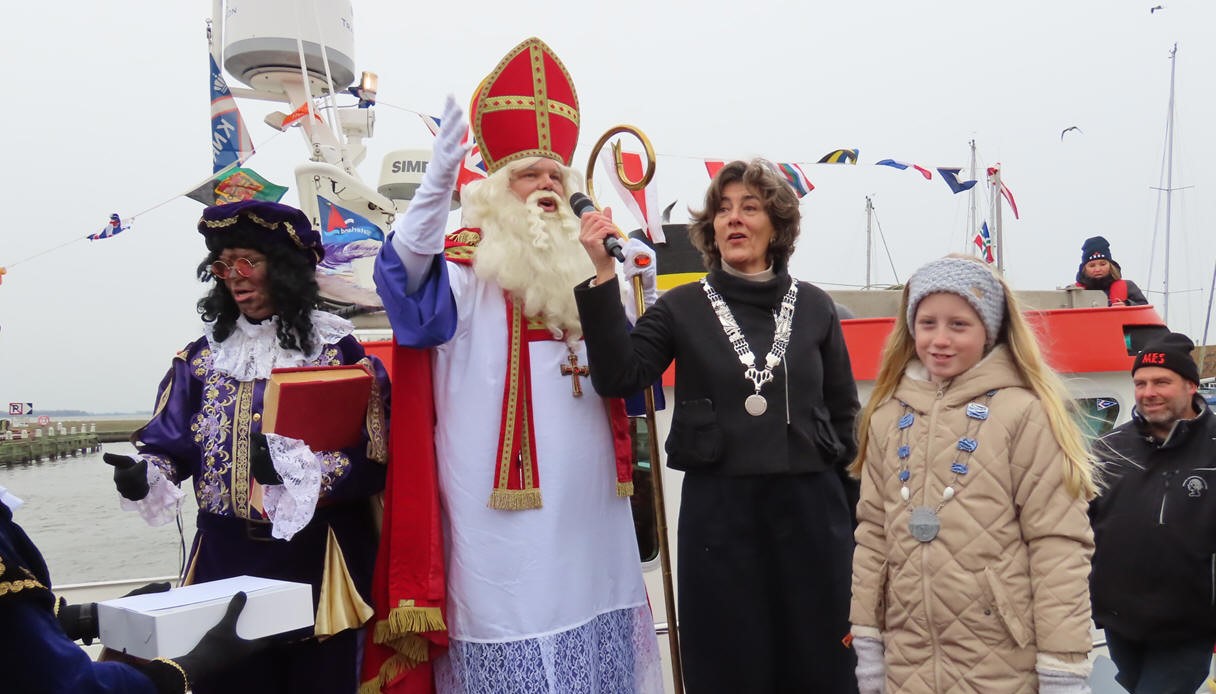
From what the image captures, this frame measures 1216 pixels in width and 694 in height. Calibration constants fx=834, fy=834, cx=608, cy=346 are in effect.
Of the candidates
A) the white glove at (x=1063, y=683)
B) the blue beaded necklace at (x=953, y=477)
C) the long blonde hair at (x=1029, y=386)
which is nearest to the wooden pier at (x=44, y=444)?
the long blonde hair at (x=1029, y=386)

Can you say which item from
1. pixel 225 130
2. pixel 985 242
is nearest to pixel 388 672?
pixel 225 130

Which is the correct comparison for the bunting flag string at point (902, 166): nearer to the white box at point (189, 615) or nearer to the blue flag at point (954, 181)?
the blue flag at point (954, 181)

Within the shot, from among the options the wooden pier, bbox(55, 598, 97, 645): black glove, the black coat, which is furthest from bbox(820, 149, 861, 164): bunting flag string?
the wooden pier

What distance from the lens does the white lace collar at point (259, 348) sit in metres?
2.31

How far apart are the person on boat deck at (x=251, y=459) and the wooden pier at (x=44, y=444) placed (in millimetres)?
10924

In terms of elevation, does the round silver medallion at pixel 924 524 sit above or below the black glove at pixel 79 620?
above

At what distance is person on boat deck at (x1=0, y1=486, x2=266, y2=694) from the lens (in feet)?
3.91

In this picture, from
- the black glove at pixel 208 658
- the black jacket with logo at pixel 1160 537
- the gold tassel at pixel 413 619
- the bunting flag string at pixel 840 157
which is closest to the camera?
the black glove at pixel 208 658

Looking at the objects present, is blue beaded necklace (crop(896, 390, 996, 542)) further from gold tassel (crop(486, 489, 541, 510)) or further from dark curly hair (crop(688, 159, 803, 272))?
gold tassel (crop(486, 489, 541, 510))

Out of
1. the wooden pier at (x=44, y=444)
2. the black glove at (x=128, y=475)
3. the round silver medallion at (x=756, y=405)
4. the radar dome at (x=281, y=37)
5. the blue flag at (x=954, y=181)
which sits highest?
the radar dome at (x=281, y=37)

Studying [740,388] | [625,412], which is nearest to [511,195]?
[625,412]

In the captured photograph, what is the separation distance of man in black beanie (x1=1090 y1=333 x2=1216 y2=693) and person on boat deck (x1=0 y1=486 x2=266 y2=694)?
2872 mm

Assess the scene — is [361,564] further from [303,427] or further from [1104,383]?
[1104,383]

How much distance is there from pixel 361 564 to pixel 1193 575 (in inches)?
105
